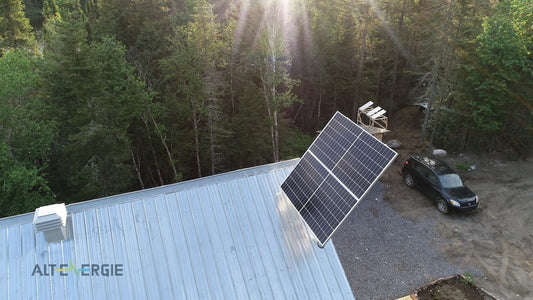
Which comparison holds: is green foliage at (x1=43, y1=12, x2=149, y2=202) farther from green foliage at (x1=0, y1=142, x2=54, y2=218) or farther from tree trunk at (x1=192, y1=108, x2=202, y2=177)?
tree trunk at (x1=192, y1=108, x2=202, y2=177)

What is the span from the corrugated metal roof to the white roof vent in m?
0.18

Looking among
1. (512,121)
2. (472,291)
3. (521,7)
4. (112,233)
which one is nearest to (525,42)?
(521,7)

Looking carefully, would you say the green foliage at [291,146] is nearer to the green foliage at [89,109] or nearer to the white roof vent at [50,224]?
the green foliage at [89,109]

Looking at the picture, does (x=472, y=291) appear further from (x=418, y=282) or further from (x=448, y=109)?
(x=448, y=109)

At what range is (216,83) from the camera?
15539mm

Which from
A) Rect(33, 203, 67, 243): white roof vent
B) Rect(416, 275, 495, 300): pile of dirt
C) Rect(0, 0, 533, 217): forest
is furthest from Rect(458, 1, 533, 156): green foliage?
Rect(33, 203, 67, 243): white roof vent

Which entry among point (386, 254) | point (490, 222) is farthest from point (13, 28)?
point (490, 222)

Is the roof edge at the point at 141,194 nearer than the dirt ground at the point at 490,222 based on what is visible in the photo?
Yes

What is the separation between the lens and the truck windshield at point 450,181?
13.8 meters

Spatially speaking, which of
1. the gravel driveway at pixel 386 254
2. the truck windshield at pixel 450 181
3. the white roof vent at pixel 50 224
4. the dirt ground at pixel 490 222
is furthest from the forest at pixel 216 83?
the white roof vent at pixel 50 224

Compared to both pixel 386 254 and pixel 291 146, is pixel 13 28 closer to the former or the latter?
pixel 291 146

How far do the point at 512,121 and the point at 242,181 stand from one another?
57.8 ft

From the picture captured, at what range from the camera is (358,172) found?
7.48 metres

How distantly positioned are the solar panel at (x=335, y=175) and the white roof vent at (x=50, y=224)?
5.12 metres
